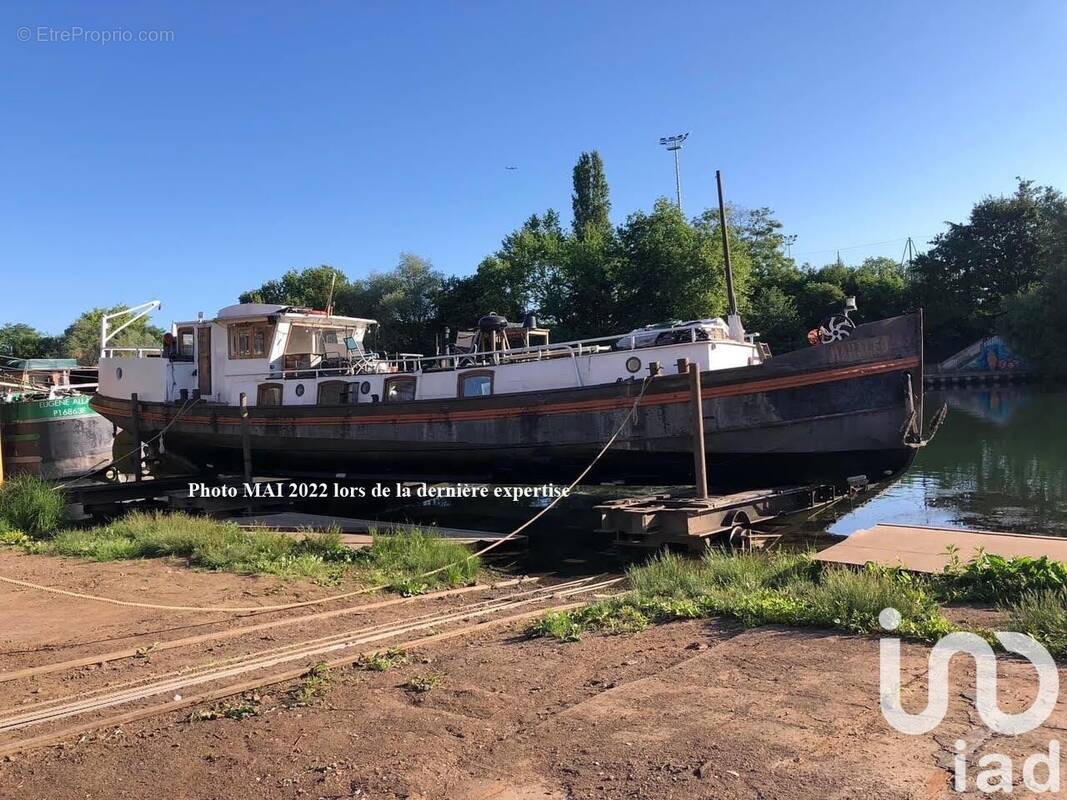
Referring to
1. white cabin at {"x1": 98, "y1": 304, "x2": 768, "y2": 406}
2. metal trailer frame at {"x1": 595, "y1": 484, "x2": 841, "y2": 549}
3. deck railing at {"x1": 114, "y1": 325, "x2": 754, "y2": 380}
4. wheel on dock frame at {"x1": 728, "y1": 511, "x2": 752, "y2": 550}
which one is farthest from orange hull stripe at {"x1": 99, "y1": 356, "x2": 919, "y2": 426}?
wheel on dock frame at {"x1": 728, "y1": 511, "x2": 752, "y2": 550}

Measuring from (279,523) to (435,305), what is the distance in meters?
35.0

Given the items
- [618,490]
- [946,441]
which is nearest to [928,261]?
[946,441]

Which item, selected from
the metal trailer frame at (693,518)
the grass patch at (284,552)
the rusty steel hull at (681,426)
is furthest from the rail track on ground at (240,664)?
the rusty steel hull at (681,426)

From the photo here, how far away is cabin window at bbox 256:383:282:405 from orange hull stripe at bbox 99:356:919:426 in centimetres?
64

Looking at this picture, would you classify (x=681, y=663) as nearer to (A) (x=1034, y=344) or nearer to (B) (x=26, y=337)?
(A) (x=1034, y=344)

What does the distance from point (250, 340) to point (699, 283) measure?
25.4 metres

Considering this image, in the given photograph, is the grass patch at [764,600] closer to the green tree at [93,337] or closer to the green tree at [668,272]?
the green tree at [668,272]

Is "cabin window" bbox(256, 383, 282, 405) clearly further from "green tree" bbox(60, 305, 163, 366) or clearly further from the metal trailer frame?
"green tree" bbox(60, 305, 163, 366)

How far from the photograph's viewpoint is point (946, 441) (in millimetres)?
26562

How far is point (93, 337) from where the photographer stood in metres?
73.0

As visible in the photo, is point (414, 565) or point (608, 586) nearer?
point (608, 586)

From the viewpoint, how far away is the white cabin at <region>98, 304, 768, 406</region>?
13.5 metres

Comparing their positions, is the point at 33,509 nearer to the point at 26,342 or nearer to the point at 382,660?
the point at 382,660

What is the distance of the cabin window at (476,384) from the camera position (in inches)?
579
